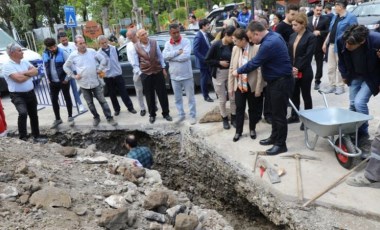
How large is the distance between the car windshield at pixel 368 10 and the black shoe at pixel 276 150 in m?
8.57

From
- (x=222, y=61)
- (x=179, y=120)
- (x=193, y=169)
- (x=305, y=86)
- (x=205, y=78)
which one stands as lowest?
(x=193, y=169)

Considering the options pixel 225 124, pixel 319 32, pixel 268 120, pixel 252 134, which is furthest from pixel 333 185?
pixel 319 32

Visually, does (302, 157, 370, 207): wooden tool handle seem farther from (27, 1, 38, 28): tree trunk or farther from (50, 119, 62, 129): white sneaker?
(27, 1, 38, 28): tree trunk

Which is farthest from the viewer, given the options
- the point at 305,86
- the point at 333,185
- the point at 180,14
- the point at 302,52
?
the point at 180,14

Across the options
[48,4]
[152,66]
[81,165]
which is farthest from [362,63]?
[48,4]

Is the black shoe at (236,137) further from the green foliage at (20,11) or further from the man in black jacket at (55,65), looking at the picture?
the green foliage at (20,11)

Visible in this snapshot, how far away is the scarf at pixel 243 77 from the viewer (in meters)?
5.11

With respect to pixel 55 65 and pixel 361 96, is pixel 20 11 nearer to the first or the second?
pixel 55 65

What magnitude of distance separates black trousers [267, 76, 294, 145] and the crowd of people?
0.5 inches

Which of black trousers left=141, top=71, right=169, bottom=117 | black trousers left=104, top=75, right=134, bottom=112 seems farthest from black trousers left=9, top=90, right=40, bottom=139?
black trousers left=141, top=71, right=169, bottom=117

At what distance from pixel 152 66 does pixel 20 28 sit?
2525cm

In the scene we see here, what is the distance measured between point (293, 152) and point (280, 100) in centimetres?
76

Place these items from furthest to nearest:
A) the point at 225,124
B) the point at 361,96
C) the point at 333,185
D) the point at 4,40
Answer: the point at 4,40
the point at 225,124
the point at 361,96
the point at 333,185

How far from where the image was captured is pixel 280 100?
4746mm
